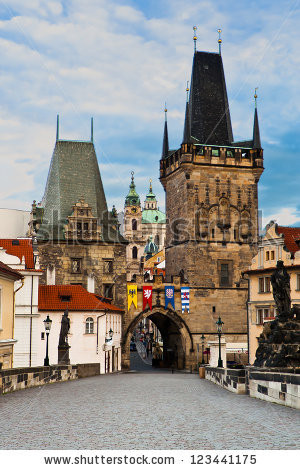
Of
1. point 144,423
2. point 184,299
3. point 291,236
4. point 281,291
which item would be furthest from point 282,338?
point 184,299

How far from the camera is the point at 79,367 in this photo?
30.7 metres

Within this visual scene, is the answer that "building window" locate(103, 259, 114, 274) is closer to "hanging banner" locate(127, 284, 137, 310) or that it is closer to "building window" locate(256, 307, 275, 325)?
"hanging banner" locate(127, 284, 137, 310)

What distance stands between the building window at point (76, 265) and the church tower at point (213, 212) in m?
9.67

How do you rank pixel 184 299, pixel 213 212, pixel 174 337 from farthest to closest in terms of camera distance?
pixel 174 337 → pixel 213 212 → pixel 184 299

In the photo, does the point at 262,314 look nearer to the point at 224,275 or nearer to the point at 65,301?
the point at 224,275

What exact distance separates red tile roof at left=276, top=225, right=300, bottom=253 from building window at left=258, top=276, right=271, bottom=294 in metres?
2.86

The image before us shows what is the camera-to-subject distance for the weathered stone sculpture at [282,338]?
17.9 metres

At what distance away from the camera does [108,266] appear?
58.5 meters

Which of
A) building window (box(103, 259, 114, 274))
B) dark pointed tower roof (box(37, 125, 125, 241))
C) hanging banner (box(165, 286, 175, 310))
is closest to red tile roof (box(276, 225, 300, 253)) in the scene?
hanging banner (box(165, 286, 175, 310))

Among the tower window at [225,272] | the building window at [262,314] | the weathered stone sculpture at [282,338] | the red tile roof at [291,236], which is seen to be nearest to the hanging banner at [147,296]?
the tower window at [225,272]

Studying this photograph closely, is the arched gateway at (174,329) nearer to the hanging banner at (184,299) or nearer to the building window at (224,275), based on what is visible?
the hanging banner at (184,299)

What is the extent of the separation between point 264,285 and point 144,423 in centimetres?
3677

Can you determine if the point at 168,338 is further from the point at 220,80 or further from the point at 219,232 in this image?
the point at 220,80
